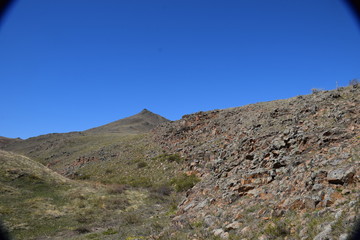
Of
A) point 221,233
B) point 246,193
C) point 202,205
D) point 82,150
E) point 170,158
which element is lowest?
point 221,233

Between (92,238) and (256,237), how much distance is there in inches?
346

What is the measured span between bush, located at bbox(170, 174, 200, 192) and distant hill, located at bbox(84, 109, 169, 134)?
58.8 meters

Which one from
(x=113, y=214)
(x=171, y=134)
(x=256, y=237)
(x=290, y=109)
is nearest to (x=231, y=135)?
(x=290, y=109)

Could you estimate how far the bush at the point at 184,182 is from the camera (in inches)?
931

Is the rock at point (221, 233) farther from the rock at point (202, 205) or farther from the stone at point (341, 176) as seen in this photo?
the stone at point (341, 176)

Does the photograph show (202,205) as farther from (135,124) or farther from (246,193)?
(135,124)

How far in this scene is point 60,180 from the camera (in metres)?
25.4

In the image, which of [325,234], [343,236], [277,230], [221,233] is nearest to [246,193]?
[221,233]

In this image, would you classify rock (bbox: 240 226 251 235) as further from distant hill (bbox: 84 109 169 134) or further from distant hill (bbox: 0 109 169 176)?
distant hill (bbox: 84 109 169 134)

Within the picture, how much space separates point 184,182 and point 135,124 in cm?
7238

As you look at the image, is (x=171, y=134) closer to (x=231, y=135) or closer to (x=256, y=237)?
(x=231, y=135)

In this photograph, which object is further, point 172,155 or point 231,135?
point 172,155

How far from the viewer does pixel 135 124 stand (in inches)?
3725

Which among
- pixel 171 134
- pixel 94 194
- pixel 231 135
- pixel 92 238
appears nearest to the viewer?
pixel 92 238
